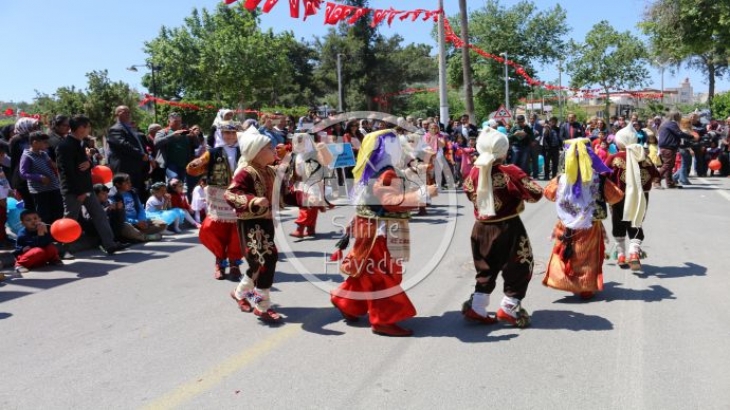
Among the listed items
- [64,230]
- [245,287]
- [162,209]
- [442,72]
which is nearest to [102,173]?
[162,209]

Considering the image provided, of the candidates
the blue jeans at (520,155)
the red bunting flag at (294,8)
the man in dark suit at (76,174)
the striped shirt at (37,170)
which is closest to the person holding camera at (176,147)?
the man in dark suit at (76,174)

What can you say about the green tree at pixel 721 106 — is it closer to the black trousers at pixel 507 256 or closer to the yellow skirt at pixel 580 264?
the yellow skirt at pixel 580 264

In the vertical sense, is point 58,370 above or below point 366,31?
below

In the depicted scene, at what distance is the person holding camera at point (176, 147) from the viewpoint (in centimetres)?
1156

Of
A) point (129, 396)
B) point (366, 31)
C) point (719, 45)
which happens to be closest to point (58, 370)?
point (129, 396)

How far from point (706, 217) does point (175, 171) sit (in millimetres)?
9569

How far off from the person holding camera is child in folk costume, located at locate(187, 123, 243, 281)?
4.41 m

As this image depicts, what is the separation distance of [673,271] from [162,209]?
25.4 ft

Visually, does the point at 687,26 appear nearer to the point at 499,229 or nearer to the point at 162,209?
the point at 162,209

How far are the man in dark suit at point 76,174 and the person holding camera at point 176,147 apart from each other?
2782mm

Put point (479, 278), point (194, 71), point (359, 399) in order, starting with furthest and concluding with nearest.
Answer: point (194, 71)
point (479, 278)
point (359, 399)

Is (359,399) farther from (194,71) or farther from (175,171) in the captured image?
(194,71)

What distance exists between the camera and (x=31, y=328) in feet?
18.5

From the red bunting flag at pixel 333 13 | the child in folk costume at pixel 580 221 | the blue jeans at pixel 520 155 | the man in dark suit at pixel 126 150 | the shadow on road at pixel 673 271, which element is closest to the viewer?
the child in folk costume at pixel 580 221
